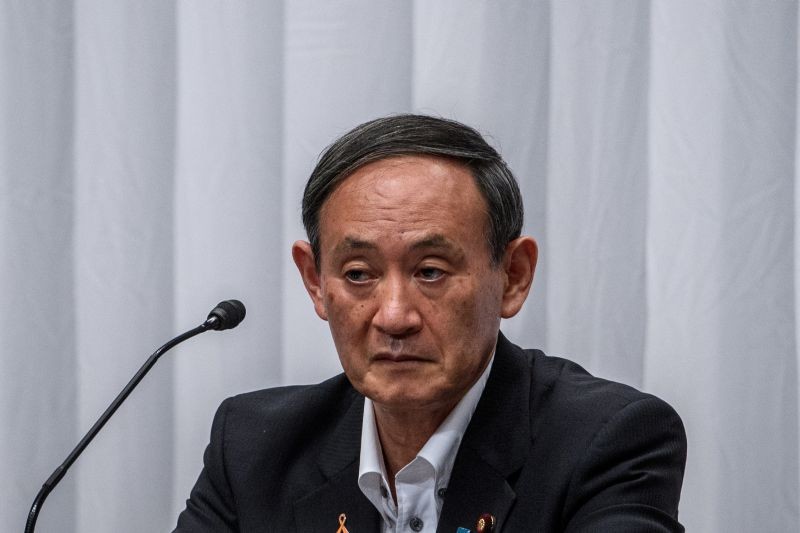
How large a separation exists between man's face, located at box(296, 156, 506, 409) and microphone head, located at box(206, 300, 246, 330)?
0.24m

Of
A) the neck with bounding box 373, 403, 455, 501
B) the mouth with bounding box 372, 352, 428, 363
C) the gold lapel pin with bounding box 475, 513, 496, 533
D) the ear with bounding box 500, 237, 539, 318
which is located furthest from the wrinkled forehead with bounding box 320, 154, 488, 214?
the gold lapel pin with bounding box 475, 513, 496, 533

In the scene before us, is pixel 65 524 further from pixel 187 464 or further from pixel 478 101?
pixel 478 101

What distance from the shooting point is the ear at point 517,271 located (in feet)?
4.84

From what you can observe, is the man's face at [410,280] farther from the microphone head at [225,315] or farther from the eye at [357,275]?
the microphone head at [225,315]

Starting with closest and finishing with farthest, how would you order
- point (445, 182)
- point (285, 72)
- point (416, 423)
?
point (445, 182), point (416, 423), point (285, 72)


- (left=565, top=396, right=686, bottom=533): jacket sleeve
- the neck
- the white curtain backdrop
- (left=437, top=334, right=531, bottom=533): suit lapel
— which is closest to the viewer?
(left=565, top=396, right=686, bottom=533): jacket sleeve

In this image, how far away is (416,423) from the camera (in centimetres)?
151

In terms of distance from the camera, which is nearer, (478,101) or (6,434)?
(478,101)

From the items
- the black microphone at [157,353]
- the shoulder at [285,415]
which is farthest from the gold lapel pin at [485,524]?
the black microphone at [157,353]

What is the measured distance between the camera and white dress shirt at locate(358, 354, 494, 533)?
1473 millimetres

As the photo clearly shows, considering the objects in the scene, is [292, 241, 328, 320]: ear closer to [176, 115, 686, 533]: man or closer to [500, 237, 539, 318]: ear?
[176, 115, 686, 533]: man

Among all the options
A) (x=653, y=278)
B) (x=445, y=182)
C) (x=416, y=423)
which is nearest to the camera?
(x=445, y=182)

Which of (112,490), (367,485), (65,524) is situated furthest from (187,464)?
(367,485)

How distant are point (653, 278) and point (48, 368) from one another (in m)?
1.22
